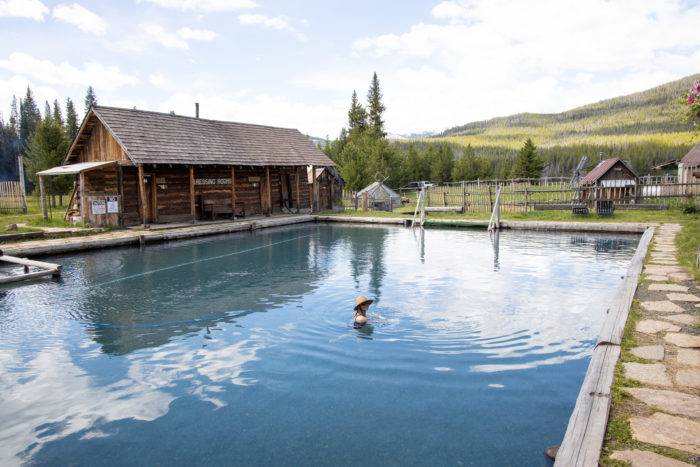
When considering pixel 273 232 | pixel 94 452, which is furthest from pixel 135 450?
pixel 273 232

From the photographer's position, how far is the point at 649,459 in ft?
11.1

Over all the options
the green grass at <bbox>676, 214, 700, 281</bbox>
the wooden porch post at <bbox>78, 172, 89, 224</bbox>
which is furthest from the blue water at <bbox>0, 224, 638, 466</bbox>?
the wooden porch post at <bbox>78, 172, 89, 224</bbox>

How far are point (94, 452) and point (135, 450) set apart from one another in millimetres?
379

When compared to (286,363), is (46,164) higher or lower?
higher

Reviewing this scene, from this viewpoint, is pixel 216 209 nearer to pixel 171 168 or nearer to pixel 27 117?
pixel 171 168

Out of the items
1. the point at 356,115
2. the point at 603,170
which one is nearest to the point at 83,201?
the point at 603,170

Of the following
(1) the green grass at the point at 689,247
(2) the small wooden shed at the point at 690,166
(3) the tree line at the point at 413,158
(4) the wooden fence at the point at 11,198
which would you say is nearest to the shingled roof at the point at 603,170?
(2) the small wooden shed at the point at 690,166

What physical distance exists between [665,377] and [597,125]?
136 m

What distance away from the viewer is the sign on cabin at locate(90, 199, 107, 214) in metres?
20.1

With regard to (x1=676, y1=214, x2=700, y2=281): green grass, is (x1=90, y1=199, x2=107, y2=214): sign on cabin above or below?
above

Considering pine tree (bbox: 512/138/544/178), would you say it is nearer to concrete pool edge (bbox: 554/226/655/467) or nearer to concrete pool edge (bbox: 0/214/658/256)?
concrete pool edge (bbox: 0/214/658/256)

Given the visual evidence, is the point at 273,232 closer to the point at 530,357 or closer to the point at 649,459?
the point at 530,357

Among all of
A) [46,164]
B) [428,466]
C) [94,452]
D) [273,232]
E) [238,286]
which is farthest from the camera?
[46,164]

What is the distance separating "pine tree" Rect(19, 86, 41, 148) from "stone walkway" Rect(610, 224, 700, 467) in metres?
90.3
